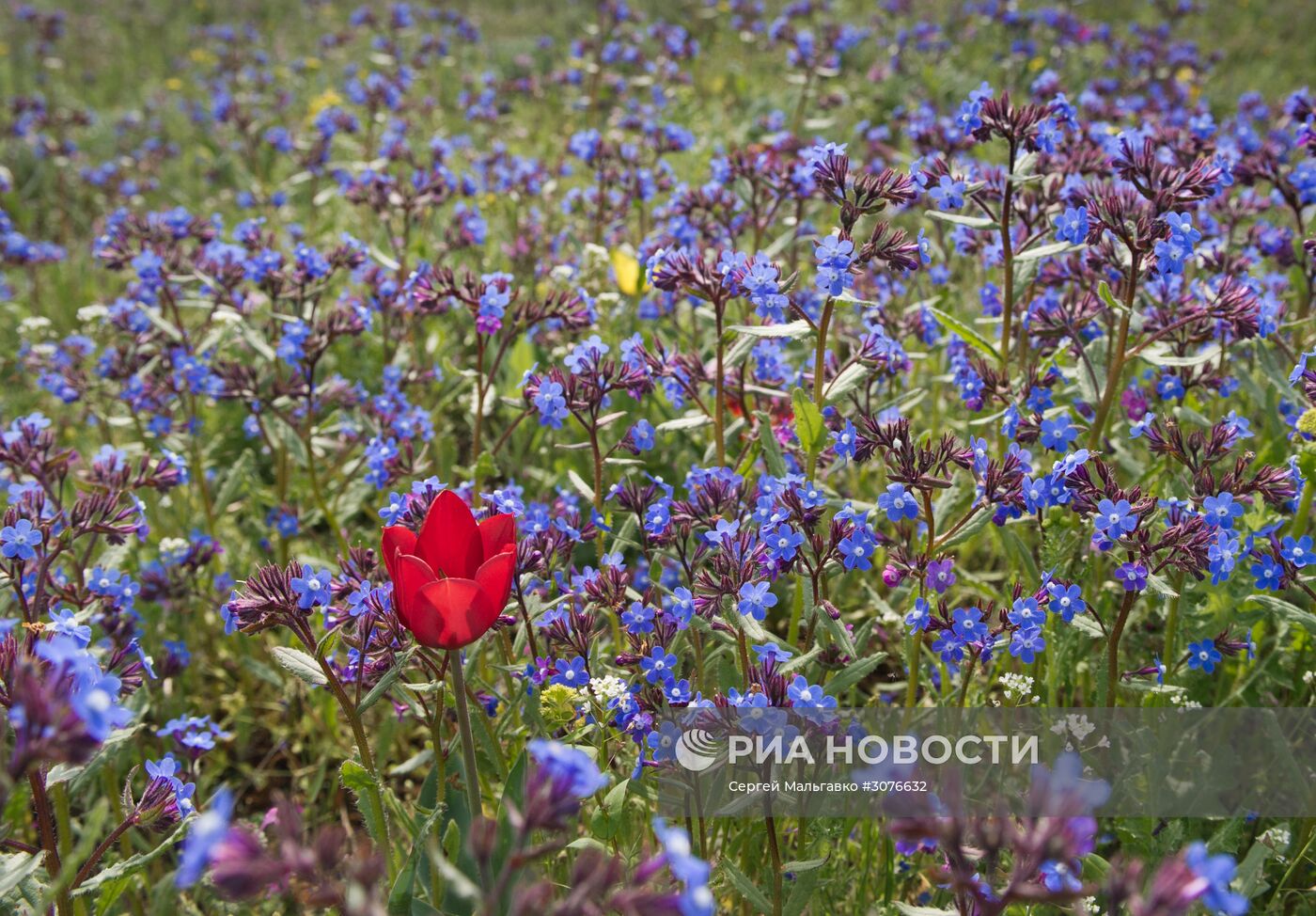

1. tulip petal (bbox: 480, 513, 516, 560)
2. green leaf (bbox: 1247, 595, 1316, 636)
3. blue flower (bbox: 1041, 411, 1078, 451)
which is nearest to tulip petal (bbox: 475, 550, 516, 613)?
tulip petal (bbox: 480, 513, 516, 560)

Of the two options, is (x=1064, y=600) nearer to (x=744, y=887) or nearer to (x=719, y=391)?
(x=744, y=887)

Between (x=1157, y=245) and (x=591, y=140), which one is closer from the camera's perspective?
(x=1157, y=245)

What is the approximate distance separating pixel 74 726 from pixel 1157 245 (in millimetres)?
2324

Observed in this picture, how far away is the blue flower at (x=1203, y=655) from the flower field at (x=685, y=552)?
0.13ft

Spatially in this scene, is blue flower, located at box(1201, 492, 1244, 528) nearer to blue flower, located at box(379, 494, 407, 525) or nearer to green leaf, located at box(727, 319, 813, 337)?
green leaf, located at box(727, 319, 813, 337)

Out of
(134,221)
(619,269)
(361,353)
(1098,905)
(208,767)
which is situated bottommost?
(208,767)

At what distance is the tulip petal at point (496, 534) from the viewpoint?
1.85 meters

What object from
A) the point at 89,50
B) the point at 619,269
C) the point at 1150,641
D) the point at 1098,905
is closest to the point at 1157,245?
the point at 1150,641

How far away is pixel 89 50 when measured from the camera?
39.3 feet

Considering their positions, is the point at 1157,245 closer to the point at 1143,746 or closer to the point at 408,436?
the point at 1143,746

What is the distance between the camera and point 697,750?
2.04 metres

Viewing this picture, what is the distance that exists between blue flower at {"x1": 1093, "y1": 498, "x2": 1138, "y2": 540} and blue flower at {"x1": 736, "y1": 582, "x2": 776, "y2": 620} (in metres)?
0.72

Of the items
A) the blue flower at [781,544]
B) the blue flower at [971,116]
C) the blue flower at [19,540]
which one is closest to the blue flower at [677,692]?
the blue flower at [781,544]

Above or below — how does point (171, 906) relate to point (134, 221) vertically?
below
